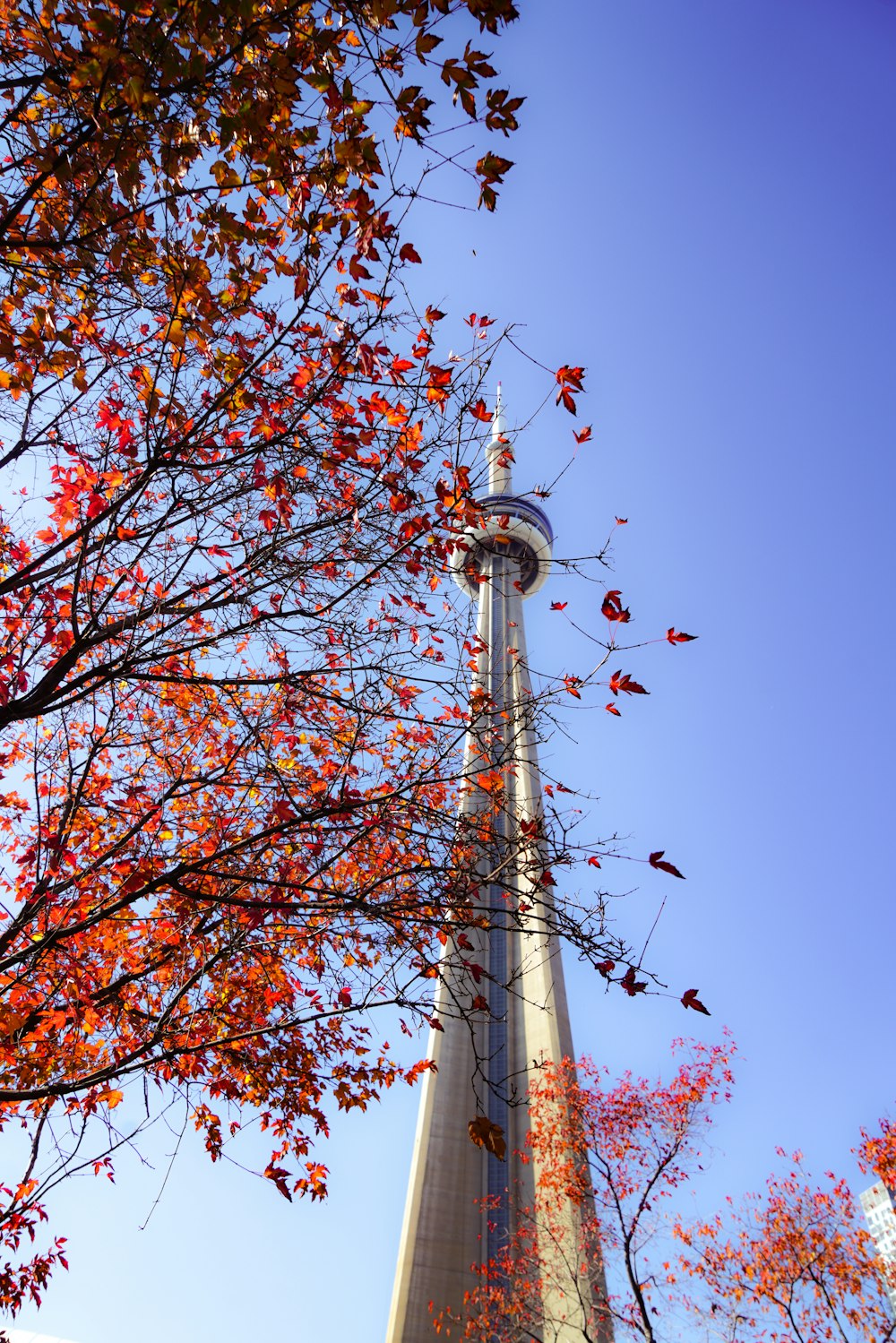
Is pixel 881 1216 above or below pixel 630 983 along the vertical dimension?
above

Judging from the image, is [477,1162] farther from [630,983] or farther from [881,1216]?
[881,1216]

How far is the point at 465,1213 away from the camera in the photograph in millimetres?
19078

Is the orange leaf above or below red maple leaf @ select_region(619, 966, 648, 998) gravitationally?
below

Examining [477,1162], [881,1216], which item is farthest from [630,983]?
[881,1216]

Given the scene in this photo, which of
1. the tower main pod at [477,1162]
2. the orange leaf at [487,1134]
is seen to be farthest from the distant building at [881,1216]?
the orange leaf at [487,1134]

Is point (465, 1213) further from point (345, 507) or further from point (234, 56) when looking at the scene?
point (234, 56)

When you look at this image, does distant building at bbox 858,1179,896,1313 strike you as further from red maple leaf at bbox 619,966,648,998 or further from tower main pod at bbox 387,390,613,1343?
red maple leaf at bbox 619,966,648,998

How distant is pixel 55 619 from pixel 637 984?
4079 millimetres

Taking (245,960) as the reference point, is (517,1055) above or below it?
above

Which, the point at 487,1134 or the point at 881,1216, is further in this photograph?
the point at 881,1216

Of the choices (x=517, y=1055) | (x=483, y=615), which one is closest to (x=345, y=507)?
(x=517, y=1055)

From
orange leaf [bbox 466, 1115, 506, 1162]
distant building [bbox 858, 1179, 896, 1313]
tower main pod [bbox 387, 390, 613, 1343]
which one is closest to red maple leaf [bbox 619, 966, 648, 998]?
orange leaf [bbox 466, 1115, 506, 1162]

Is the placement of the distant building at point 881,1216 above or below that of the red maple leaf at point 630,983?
above

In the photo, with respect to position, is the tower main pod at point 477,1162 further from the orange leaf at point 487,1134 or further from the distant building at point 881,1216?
the distant building at point 881,1216
